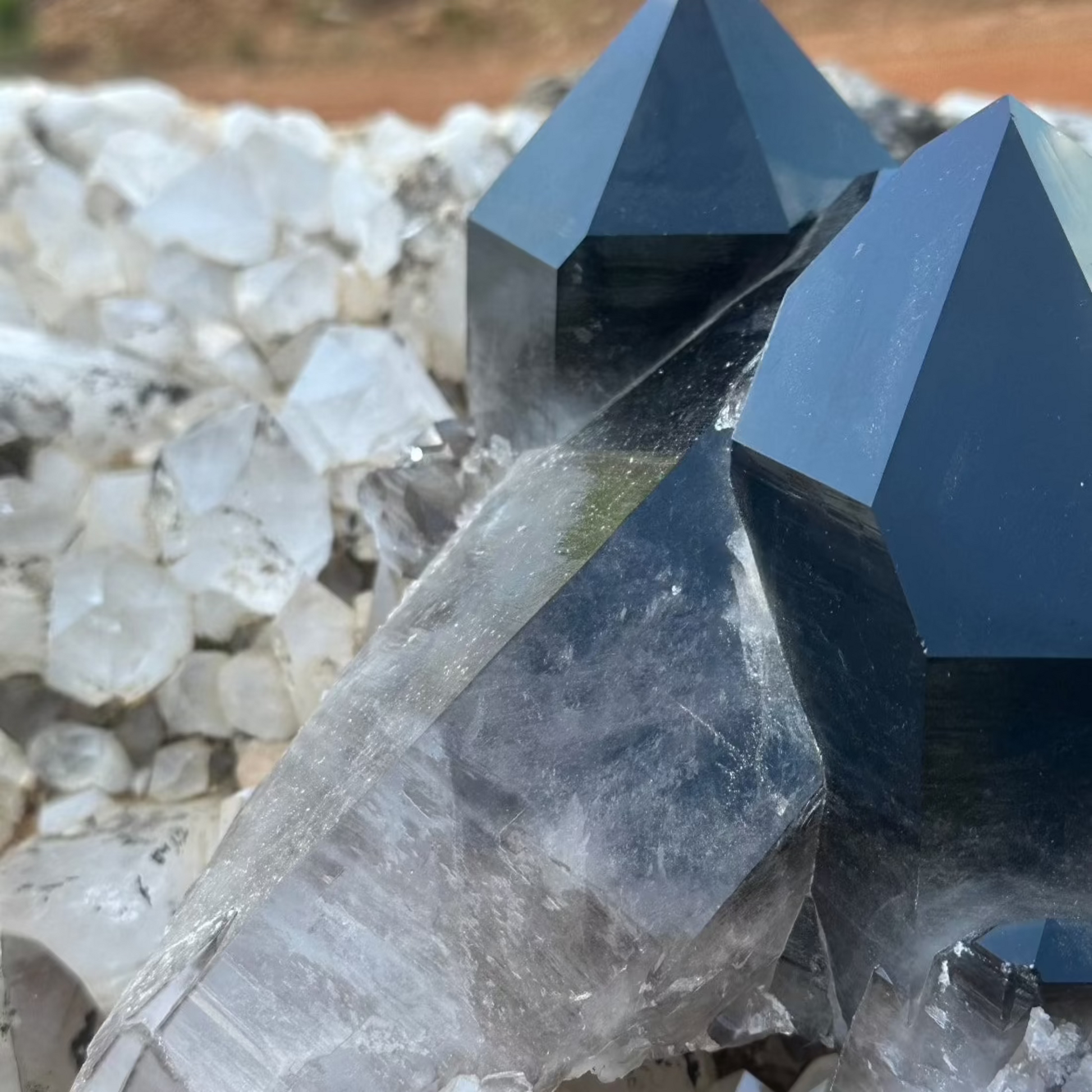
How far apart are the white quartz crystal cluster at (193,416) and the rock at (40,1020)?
0.17 feet

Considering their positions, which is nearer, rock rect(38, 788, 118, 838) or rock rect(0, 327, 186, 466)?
rock rect(38, 788, 118, 838)

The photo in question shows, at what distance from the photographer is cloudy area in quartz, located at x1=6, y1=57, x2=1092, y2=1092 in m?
1.02

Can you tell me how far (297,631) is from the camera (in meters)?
1.16

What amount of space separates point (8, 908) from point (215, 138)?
4.11ft

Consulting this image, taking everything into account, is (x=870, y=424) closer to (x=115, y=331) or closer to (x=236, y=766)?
(x=236, y=766)

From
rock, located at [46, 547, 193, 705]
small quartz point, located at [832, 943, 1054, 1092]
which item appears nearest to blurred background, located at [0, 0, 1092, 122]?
rock, located at [46, 547, 193, 705]

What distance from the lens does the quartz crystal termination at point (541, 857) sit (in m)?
0.64

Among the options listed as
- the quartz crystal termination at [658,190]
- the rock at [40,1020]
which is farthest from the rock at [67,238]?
the rock at [40,1020]

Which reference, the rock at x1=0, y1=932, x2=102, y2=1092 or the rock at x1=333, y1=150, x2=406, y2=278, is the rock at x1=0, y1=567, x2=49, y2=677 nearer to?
the rock at x1=0, y1=932, x2=102, y2=1092

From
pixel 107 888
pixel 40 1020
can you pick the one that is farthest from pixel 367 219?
pixel 40 1020

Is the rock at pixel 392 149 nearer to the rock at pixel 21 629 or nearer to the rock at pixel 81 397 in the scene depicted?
the rock at pixel 81 397

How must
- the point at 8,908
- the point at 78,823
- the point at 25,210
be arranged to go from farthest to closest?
the point at 25,210, the point at 78,823, the point at 8,908

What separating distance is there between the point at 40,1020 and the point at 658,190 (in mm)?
774

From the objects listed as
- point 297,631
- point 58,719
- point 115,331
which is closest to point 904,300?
point 297,631
